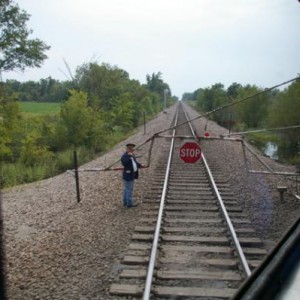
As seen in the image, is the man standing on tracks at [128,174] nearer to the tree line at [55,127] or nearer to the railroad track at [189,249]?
the railroad track at [189,249]

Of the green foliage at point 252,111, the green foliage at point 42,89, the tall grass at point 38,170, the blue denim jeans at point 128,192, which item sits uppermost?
the green foliage at point 42,89

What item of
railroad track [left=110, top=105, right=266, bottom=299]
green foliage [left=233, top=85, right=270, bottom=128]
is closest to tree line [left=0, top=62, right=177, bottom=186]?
railroad track [left=110, top=105, right=266, bottom=299]

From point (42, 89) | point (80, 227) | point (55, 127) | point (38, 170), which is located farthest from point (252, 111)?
point (80, 227)

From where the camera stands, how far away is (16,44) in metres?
22.4

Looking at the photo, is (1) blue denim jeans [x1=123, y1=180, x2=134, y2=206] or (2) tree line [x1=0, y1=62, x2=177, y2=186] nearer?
(1) blue denim jeans [x1=123, y1=180, x2=134, y2=206]

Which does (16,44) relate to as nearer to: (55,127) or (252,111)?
(55,127)

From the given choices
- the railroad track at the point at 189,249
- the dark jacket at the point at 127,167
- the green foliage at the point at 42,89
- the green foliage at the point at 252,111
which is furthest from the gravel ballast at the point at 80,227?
the green foliage at the point at 252,111

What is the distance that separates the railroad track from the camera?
4.38 metres

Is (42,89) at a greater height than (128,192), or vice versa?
(42,89)

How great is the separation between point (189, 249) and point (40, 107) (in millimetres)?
26805

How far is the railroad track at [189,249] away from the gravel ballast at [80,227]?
0.76 feet

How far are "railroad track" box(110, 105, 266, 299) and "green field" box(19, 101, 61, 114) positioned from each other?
17265mm

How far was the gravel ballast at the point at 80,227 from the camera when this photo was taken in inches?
187

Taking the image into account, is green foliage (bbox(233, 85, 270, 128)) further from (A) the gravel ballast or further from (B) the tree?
(A) the gravel ballast
